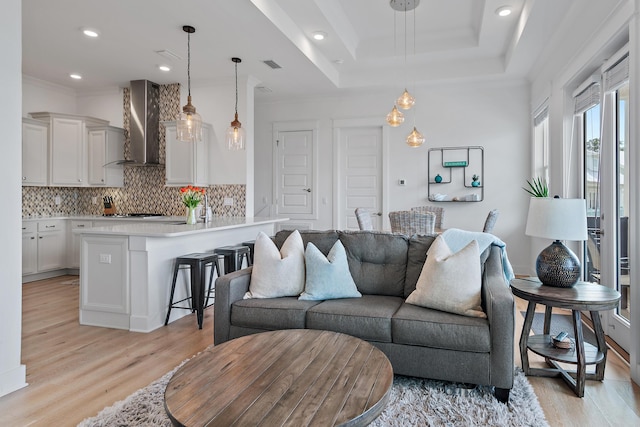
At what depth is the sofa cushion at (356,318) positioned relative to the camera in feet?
8.04

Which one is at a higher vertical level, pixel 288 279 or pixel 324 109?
pixel 324 109

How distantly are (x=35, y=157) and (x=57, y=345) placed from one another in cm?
389

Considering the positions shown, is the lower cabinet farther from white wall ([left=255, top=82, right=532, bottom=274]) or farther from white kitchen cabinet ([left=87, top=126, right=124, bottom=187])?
white wall ([left=255, top=82, right=532, bottom=274])

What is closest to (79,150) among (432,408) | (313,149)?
(313,149)

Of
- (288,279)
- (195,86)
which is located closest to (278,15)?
(195,86)

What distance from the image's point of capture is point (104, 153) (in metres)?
6.34

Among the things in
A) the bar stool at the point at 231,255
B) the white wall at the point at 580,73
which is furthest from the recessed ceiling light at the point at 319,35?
the bar stool at the point at 231,255

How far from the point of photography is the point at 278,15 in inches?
167

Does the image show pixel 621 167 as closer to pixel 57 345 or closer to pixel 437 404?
pixel 437 404

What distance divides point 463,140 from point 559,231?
4.11 m

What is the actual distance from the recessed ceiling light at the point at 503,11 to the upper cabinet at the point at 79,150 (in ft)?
18.7

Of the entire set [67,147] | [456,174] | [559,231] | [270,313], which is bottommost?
[270,313]

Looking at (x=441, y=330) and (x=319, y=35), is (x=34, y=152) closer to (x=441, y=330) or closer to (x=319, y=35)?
(x=319, y=35)

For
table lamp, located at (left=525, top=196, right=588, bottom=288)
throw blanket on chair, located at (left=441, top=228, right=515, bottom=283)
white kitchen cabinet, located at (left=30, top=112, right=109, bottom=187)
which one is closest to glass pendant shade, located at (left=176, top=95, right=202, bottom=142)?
throw blanket on chair, located at (left=441, top=228, right=515, bottom=283)
